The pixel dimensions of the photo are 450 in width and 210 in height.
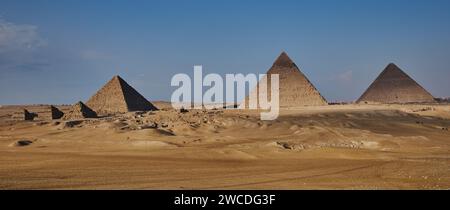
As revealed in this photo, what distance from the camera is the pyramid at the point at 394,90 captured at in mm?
74062

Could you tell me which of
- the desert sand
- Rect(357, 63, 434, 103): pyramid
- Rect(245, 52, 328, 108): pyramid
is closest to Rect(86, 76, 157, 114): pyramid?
Rect(245, 52, 328, 108): pyramid

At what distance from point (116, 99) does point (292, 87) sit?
818 inches

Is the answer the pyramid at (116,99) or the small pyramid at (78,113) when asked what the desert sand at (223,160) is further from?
the pyramid at (116,99)

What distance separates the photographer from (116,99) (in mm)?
43125

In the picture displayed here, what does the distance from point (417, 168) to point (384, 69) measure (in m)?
76.7

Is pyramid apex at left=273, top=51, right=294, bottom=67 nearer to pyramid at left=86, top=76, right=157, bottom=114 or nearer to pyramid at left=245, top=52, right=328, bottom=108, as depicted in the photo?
pyramid at left=245, top=52, right=328, bottom=108

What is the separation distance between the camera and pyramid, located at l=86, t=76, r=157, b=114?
139 feet

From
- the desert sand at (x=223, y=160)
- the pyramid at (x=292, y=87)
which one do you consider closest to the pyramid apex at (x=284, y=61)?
the pyramid at (x=292, y=87)

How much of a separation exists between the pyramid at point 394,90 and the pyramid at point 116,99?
3716 centimetres

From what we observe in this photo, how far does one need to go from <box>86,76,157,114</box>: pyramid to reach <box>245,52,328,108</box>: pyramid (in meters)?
13.4

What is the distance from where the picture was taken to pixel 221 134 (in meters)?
15.2

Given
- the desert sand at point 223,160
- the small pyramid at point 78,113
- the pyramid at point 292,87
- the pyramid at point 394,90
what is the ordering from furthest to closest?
1. the pyramid at point 394,90
2. the pyramid at point 292,87
3. the small pyramid at point 78,113
4. the desert sand at point 223,160
